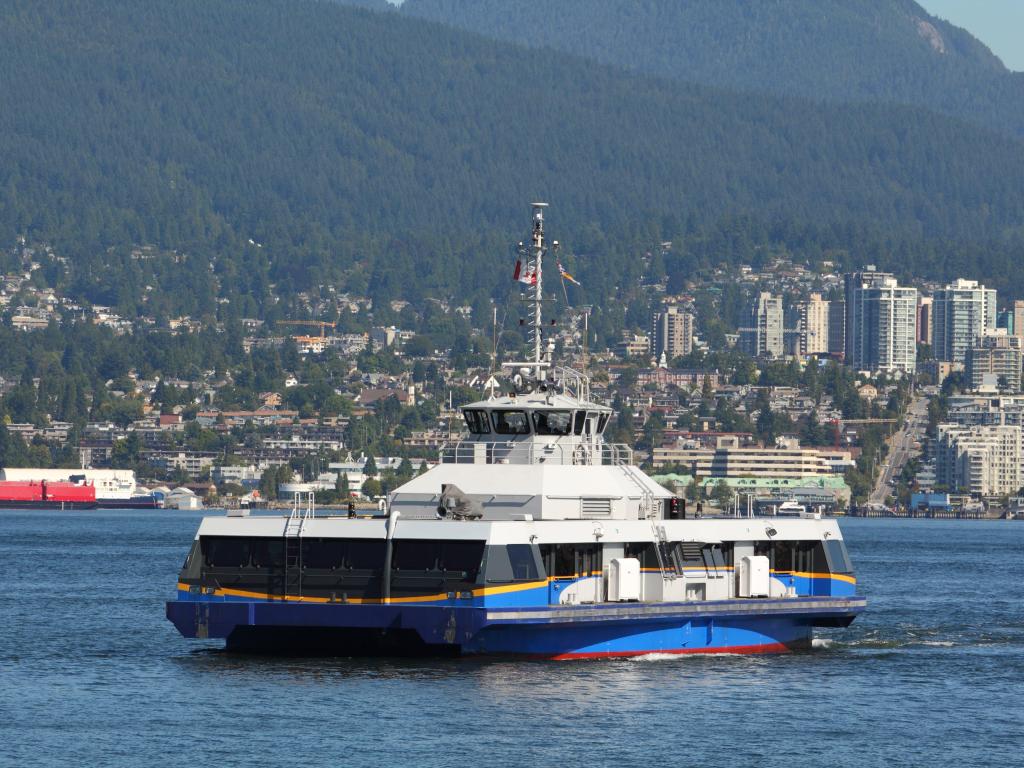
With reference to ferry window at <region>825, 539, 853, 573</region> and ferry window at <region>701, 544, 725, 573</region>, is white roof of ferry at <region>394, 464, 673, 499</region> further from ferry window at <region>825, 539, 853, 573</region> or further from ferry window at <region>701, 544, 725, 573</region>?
ferry window at <region>825, 539, 853, 573</region>

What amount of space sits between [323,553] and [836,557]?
41.8ft

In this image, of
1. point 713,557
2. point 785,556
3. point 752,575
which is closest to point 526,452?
point 713,557

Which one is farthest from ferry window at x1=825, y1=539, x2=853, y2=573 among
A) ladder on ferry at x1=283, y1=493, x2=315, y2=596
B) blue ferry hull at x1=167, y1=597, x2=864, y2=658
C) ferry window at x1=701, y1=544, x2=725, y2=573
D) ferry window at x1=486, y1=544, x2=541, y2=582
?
ladder on ferry at x1=283, y1=493, x2=315, y2=596

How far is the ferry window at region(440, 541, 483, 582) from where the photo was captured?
1850 inches

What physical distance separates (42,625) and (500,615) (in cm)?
2006

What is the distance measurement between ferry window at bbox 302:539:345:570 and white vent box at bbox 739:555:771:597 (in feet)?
30.9

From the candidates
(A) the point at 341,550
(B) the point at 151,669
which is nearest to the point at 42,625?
(B) the point at 151,669

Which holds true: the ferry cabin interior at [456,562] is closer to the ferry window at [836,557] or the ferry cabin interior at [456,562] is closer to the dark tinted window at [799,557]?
the dark tinted window at [799,557]

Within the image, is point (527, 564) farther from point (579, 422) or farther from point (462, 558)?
point (579, 422)

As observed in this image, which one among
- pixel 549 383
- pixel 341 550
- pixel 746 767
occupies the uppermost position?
pixel 549 383

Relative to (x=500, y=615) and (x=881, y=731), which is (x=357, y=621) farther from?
(x=881, y=731)

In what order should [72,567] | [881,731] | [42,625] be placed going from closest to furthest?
[881,731], [42,625], [72,567]

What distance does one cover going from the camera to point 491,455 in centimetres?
5250

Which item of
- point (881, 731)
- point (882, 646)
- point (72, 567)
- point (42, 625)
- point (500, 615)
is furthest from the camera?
point (72, 567)
